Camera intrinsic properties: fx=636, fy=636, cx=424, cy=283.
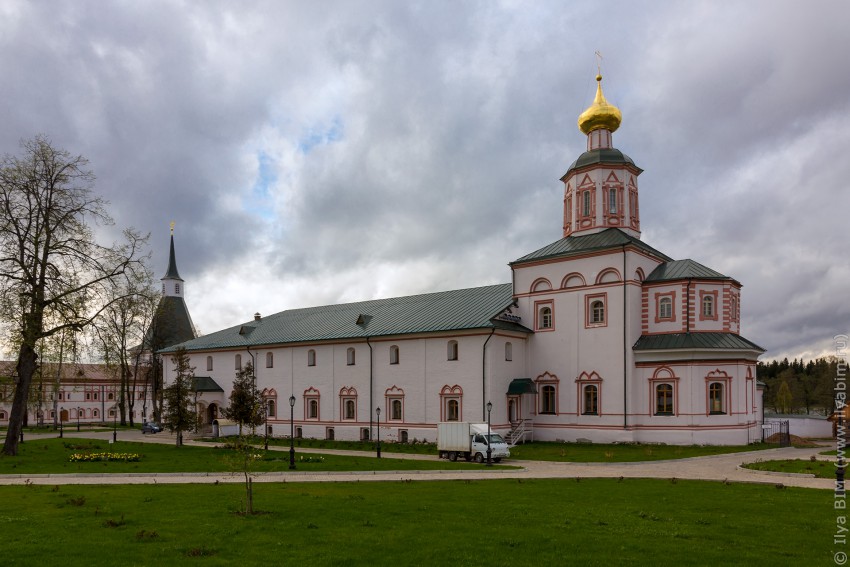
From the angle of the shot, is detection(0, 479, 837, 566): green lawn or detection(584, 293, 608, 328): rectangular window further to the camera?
detection(584, 293, 608, 328): rectangular window

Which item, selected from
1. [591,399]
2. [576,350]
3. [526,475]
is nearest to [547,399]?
[591,399]

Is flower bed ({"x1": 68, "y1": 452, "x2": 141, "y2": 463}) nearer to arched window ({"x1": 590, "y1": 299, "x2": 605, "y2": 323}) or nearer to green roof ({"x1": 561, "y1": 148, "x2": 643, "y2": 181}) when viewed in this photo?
arched window ({"x1": 590, "y1": 299, "x2": 605, "y2": 323})

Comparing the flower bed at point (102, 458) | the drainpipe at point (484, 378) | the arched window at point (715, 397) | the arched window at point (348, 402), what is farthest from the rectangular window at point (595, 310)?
the flower bed at point (102, 458)

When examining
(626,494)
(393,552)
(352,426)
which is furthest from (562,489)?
(352,426)

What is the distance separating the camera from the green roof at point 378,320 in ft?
130

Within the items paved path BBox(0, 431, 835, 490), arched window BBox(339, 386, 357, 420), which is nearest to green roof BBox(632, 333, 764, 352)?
paved path BBox(0, 431, 835, 490)

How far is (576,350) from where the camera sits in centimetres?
3775

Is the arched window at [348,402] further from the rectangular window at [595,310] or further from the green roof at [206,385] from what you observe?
the rectangular window at [595,310]

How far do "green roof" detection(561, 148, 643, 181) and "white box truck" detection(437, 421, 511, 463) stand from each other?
66.8 ft

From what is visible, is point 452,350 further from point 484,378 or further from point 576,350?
point 576,350

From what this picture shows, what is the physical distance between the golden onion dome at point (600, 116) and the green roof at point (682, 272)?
404 inches

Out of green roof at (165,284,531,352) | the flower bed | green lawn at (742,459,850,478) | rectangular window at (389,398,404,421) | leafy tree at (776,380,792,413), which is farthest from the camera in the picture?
leafy tree at (776,380,792,413)

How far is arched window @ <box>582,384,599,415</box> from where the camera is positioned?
36688 millimetres

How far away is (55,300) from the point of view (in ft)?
94.5
